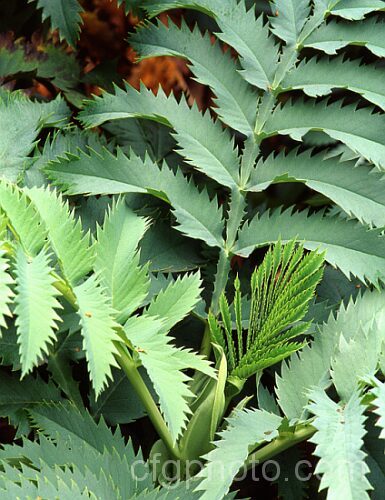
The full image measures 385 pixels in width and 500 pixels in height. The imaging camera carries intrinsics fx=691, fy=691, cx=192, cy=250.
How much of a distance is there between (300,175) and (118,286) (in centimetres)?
25

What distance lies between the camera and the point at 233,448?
539 mm

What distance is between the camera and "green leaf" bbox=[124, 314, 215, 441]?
52cm

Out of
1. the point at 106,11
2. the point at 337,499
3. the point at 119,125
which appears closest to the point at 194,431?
the point at 337,499

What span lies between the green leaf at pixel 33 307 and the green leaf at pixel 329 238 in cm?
25

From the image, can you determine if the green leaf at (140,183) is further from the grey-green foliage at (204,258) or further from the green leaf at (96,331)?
the green leaf at (96,331)

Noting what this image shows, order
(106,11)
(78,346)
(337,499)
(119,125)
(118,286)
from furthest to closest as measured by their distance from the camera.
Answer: (106,11), (119,125), (78,346), (118,286), (337,499)

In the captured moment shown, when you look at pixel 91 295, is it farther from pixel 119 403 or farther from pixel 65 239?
pixel 119 403

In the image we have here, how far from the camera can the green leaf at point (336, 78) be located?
72 centimetres

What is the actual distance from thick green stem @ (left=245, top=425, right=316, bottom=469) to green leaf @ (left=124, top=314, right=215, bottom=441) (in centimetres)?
10

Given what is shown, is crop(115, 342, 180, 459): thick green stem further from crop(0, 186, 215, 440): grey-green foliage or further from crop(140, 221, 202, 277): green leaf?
crop(140, 221, 202, 277): green leaf

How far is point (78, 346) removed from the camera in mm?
687

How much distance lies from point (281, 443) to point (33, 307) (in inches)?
10.0

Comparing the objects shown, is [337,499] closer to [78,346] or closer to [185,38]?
[78,346]

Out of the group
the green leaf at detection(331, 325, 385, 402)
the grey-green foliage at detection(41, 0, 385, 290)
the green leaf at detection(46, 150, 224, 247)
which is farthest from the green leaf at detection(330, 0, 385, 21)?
the green leaf at detection(331, 325, 385, 402)
